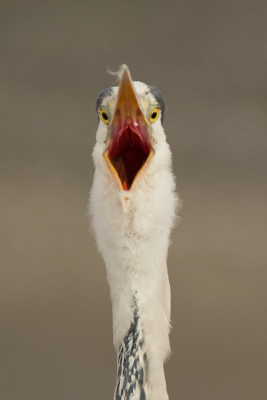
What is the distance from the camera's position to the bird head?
1202 mm

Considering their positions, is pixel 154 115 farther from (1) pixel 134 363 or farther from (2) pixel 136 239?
(1) pixel 134 363

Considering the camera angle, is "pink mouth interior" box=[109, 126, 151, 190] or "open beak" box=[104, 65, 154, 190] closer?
"open beak" box=[104, 65, 154, 190]

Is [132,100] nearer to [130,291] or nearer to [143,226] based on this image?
[143,226]

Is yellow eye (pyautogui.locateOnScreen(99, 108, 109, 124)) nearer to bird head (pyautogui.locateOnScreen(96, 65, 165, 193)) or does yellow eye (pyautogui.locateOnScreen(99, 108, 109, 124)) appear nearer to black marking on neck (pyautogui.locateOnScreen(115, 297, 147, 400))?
bird head (pyautogui.locateOnScreen(96, 65, 165, 193))

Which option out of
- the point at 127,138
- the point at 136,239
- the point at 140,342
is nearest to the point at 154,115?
the point at 127,138

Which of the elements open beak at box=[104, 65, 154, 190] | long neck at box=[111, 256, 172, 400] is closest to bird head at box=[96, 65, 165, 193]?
open beak at box=[104, 65, 154, 190]

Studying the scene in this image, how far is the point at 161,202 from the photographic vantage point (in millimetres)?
1214

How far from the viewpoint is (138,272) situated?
121 cm

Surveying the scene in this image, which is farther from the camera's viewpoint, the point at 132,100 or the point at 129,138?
the point at 129,138

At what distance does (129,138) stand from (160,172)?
0.42 ft

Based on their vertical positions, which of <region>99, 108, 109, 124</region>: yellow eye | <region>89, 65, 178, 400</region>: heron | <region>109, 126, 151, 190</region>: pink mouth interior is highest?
<region>99, 108, 109, 124</region>: yellow eye

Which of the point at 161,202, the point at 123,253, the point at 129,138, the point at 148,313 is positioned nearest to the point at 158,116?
the point at 129,138

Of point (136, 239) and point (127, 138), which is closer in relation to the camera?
point (136, 239)

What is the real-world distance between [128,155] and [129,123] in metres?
0.14
